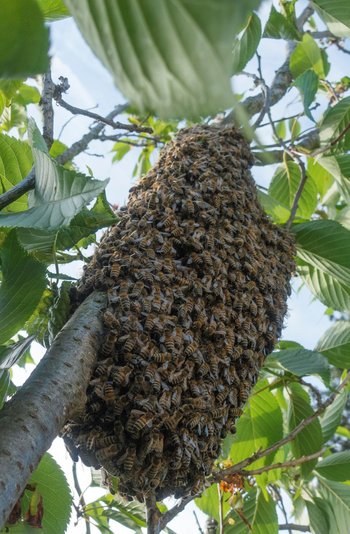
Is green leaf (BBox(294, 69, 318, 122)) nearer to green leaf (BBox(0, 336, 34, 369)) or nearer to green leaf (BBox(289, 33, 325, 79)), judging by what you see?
green leaf (BBox(289, 33, 325, 79))

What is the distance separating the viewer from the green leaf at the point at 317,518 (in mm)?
2467

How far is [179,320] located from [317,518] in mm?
1530

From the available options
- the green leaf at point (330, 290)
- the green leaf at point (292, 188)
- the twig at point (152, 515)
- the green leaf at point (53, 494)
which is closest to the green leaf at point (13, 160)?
the green leaf at point (53, 494)

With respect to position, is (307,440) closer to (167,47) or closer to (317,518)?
(317,518)

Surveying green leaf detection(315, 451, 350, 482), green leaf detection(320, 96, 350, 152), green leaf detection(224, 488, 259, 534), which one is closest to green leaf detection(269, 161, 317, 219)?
green leaf detection(320, 96, 350, 152)

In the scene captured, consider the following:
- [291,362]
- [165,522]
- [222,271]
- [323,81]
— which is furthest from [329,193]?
[165,522]

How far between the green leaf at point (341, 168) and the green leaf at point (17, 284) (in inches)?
62.2

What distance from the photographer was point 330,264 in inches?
88.0

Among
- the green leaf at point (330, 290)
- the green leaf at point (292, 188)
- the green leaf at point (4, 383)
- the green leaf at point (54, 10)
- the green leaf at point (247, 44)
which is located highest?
the green leaf at point (247, 44)

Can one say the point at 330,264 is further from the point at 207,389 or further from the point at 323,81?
the point at 323,81

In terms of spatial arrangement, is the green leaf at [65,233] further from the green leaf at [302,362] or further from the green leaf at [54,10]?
the green leaf at [302,362]

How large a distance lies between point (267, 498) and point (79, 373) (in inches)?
60.1

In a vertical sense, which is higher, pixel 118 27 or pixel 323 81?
pixel 323 81

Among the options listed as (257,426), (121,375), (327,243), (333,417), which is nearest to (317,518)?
(333,417)
